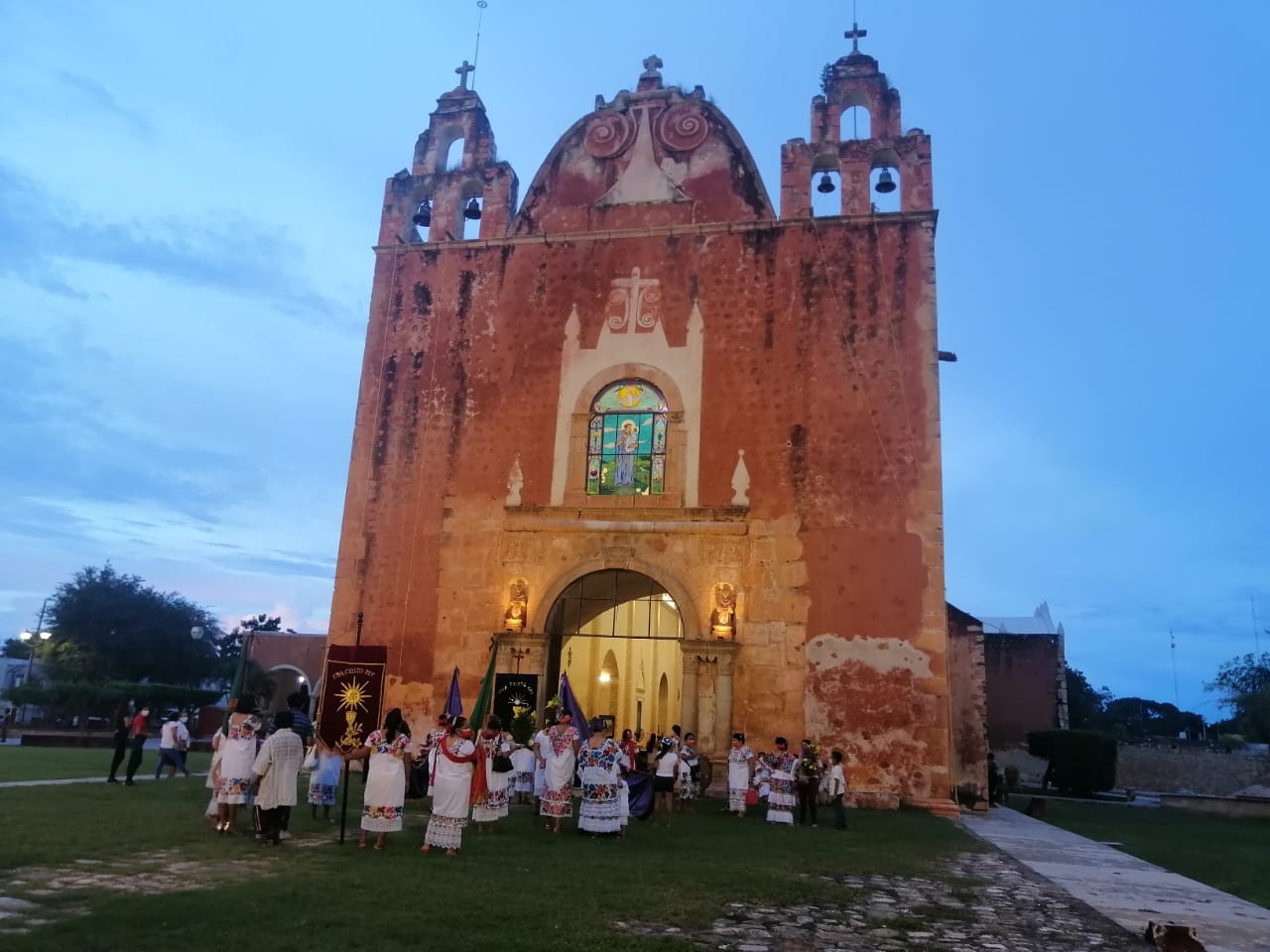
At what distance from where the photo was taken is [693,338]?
19766mm

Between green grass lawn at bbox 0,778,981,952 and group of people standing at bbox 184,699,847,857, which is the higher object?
group of people standing at bbox 184,699,847,857

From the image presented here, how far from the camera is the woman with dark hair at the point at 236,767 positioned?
34.0ft

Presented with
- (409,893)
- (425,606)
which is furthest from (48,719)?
(409,893)

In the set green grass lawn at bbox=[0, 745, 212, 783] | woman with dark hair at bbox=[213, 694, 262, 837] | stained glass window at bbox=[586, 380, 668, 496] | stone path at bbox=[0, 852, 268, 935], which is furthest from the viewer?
stained glass window at bbox=[586, 380, 668, 496]

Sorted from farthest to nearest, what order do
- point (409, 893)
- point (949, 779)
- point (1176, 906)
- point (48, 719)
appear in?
point (48, 719), point (949, 779), point (1176, 906), point (409, 893)

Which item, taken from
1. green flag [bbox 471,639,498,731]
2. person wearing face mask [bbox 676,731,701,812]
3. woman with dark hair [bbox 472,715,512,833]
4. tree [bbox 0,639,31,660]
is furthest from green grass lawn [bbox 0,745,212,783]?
tree [bbox 0,639,31,660]

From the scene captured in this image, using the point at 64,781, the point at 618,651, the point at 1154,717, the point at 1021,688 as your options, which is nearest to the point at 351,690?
the point at 64,781

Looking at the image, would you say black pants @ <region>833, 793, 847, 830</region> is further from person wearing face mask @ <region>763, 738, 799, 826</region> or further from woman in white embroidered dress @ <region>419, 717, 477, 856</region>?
woman in white embroidered dress @ <region>419, 717, 477, 856</region>

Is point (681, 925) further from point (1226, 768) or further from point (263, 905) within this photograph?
point (1226, 768)

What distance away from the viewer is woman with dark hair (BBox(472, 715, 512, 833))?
452 inches

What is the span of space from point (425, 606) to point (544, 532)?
2882 mm

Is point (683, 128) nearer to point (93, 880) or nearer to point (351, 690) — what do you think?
point (351, 690)

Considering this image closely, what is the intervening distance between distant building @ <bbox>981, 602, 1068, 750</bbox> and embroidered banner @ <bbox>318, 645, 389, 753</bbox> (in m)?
22.2

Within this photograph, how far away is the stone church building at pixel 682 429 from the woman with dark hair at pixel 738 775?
60.2 inches
